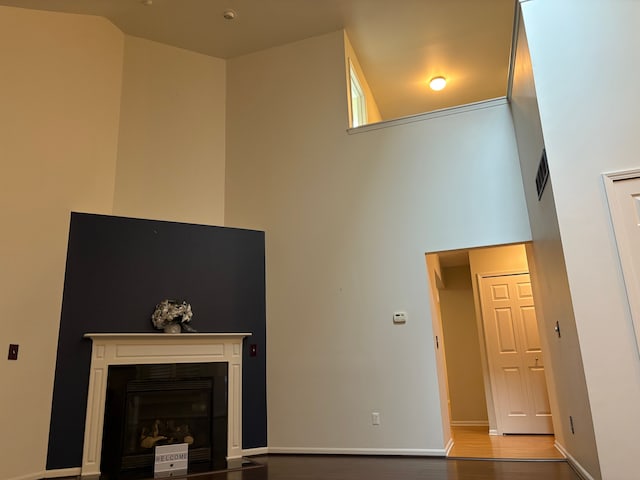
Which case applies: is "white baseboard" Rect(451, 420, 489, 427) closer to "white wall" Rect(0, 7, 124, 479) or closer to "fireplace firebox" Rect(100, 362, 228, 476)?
"fireplace firebox" Rect(100, 362, 228, 476)

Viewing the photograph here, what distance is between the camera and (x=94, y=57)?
529 cm

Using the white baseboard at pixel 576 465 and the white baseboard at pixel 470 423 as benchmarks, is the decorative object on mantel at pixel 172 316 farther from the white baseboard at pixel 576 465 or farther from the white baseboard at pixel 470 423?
the white baseboard at pixel 470 423

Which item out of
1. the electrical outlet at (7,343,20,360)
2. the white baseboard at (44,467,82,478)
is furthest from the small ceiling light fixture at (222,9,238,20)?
the white baseboard at (44,467,82,478)

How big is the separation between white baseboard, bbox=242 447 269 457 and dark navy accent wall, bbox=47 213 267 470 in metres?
0.06

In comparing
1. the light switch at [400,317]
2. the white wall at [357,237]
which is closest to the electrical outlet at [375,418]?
the white wall at [357,237]

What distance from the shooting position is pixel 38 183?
4445mm

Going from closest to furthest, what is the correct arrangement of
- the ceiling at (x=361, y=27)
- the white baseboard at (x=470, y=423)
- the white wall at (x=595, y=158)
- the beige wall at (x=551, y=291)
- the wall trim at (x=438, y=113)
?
1. the white wall at (x=595, y=158)
2. the beige wall at (x=551, y=291)
3. the wall trim at (x=438, y=113)
4. the ceiling at (x=361, y=27)
5. the white baseboard at (x=470, y=423)

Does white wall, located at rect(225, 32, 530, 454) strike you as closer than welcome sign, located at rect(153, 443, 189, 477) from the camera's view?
No

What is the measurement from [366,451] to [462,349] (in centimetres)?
341

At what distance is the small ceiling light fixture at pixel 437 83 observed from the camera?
7020 mm

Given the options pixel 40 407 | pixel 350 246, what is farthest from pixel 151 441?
pixel 350 246

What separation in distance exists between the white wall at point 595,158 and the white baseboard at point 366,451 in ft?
4.53

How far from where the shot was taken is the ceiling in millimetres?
5383

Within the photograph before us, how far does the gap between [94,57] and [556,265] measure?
507cm
